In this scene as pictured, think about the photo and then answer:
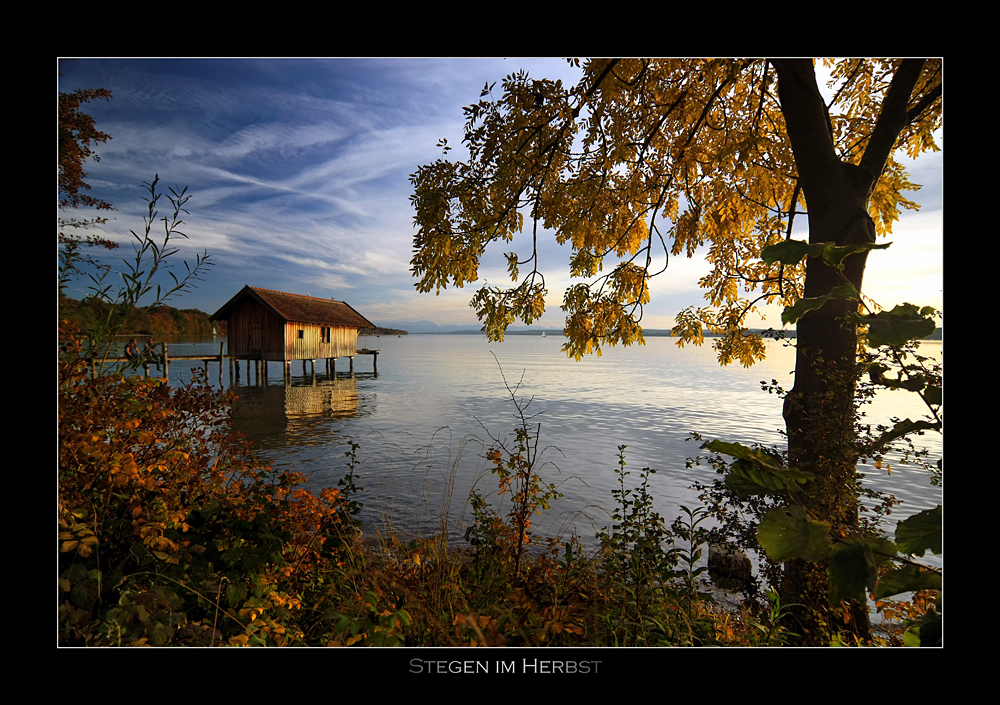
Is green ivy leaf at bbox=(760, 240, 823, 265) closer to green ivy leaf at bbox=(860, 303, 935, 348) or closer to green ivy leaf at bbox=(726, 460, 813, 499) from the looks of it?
green ivy leaf at bbox=(860, 303, 935, 348)

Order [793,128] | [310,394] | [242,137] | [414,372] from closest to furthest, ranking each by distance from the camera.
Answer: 1. [793,128]
2. [242,137]
3. [310,394]
4. [414,372]

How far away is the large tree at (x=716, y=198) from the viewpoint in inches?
117

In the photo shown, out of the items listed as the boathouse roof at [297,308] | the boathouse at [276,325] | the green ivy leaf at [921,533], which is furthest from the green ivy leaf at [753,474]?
the boathouse at [276,325]

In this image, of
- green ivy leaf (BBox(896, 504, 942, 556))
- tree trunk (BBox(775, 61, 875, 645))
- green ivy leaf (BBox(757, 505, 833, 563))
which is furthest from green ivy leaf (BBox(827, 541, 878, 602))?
tree trunk (BBox(775, 61, 875, 645))

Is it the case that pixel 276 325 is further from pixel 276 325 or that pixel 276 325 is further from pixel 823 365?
pixel 823 365

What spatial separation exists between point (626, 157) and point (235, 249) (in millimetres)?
3127

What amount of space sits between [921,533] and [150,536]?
140 inches

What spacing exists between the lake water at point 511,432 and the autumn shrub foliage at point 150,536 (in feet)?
1.41

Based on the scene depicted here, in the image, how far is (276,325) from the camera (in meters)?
21.3

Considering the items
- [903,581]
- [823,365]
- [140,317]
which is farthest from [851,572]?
[140,317]
